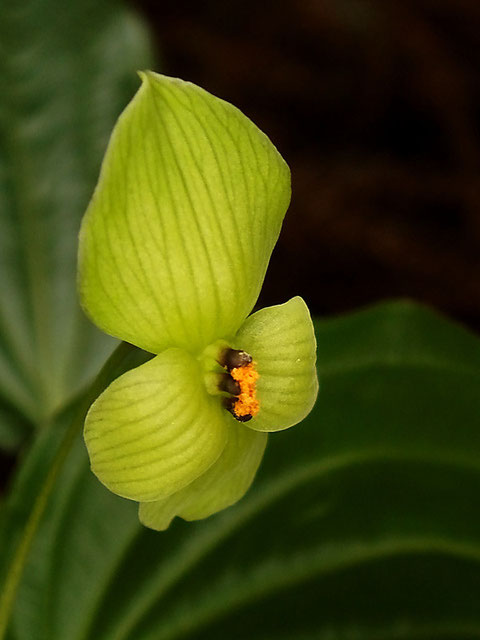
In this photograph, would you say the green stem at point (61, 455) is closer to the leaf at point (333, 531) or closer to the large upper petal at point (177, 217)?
the large upper petal at point (177, 217)

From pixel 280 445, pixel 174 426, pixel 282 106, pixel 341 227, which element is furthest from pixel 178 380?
pixel 282 106

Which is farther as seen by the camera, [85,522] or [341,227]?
[341,227]

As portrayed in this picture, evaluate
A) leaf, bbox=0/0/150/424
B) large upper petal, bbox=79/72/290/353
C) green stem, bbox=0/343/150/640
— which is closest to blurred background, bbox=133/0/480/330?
leaf, bbox=0/0/150/424

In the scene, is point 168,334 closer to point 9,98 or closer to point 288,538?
point 288,538

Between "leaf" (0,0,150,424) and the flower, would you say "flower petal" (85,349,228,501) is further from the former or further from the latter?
"leaf" (0,0,150,424)

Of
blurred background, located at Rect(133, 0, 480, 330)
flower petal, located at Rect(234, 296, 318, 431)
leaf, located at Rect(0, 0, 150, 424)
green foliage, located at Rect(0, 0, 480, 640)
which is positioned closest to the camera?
flower petal, located at Rect(234, 296, 318, 431)

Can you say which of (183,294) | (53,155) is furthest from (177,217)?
(53,155)
